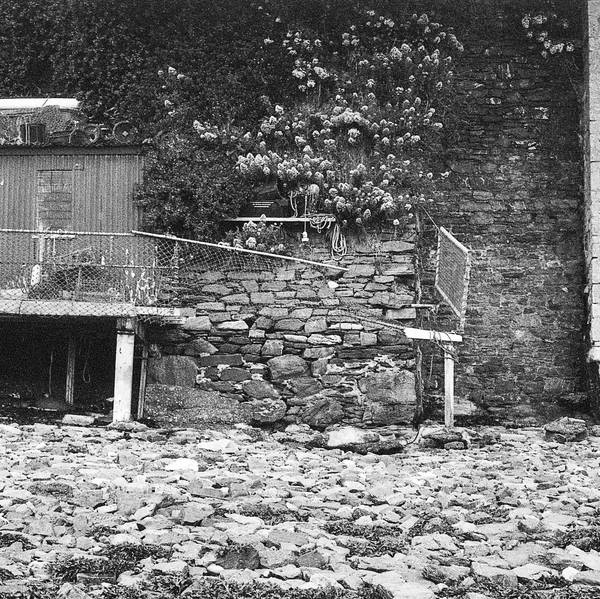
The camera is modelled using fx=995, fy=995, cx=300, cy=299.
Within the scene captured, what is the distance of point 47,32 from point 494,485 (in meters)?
9.54

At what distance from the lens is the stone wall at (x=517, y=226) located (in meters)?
13.6

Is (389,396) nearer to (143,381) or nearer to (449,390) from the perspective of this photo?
(449,390)

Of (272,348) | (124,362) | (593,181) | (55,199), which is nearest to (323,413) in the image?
(272,348)

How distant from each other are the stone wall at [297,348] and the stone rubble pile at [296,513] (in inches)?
60.4

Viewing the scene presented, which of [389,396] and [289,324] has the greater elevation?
[289,324]

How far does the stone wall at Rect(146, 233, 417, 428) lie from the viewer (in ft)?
39.4

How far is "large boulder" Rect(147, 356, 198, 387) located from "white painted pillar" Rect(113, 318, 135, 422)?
1.47ft

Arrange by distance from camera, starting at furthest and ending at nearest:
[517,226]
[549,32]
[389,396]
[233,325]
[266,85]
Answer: [549,32] < [517,226] < [266,85] < [233,325] < [389,396]

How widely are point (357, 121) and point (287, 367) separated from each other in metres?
3.38

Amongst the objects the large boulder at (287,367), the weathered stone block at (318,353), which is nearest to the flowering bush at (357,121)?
the weathered stone block at (318,353)

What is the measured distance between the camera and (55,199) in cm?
1320

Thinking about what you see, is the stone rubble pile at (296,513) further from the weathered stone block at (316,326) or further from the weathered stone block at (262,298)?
the weathered stone block at (262,298)

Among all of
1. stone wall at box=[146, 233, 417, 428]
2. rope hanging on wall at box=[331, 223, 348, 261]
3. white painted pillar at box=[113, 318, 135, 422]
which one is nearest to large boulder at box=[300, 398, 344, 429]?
stone wall at box=[146, 233, 417, 428]

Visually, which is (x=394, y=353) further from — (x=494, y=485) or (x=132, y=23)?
(x=132, y=23)
